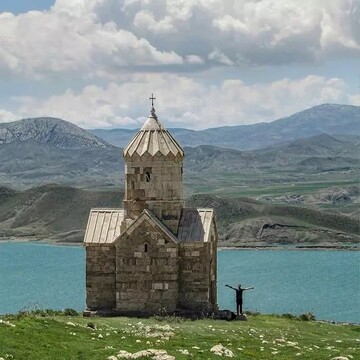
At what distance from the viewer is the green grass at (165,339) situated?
16.8m

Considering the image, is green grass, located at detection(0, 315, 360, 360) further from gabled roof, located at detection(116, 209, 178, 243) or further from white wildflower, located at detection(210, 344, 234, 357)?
gabled roof, located at detection(116, 209, 178, 243)

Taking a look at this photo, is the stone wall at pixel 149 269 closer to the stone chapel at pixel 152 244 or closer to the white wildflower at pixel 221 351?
the stone chapel at pixel 152 244

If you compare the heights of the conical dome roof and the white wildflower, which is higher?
the conical dome roof

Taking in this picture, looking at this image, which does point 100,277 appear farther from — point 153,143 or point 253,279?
point 253,279

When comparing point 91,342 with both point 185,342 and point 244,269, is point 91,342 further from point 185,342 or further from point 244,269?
point 244,269

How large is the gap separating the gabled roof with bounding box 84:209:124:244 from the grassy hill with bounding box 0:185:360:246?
84.6 m

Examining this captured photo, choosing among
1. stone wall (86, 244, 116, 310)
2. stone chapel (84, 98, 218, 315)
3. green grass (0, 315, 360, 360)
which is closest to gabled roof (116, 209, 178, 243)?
stone chapel (84, 98, 218, 315)

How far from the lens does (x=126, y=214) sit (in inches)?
1075

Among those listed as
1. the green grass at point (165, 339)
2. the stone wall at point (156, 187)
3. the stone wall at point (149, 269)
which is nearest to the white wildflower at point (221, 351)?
the green grass at point (165, 339)

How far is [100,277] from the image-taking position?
1072 inches

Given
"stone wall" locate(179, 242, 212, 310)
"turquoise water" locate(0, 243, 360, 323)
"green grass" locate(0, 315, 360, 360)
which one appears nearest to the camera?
"green grass" locate(0, 315, 360, 360)

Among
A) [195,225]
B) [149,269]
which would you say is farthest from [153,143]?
[149,269]

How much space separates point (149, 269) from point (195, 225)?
6.95 ft

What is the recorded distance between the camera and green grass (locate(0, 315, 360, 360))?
16766mm
